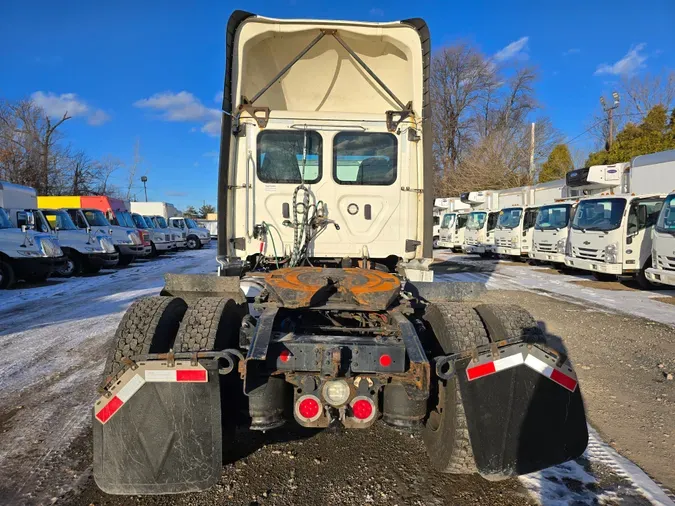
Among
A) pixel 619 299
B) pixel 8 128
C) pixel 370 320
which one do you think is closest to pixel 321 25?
pixel 370 320

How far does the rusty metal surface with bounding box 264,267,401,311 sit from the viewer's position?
3.17 metres

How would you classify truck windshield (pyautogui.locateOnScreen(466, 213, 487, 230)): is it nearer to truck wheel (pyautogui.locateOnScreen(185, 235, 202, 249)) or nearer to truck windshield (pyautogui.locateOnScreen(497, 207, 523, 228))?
truck windshield (pyautogui.locateOnScreen(497, 207, 523, 228))

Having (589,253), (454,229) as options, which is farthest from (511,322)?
(454,229)

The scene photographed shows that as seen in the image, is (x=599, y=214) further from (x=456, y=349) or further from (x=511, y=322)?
(x=456, y=349)

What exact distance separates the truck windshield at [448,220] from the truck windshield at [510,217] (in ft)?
20.2

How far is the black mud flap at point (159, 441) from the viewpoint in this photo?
2420 mm

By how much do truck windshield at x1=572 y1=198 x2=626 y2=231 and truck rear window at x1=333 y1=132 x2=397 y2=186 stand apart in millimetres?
9380

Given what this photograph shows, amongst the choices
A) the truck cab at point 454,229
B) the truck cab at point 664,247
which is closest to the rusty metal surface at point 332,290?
the truck cab at point 664,247

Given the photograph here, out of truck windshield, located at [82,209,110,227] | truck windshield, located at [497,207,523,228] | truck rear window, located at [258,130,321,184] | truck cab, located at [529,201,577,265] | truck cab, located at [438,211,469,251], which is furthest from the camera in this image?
truck cab, located at [438,211,469,251]

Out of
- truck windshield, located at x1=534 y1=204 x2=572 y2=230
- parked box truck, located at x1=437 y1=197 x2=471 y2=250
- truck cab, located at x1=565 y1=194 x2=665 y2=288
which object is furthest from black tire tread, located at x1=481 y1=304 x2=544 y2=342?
parked box truck, located at x1=437 y1=197 x2=471 y2=250

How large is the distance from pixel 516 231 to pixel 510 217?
107cm

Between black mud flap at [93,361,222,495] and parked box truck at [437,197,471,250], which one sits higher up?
parked box truck at [437,197,471,250]

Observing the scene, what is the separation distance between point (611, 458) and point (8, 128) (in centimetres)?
3875

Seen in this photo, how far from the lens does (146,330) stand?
9.42 ft
